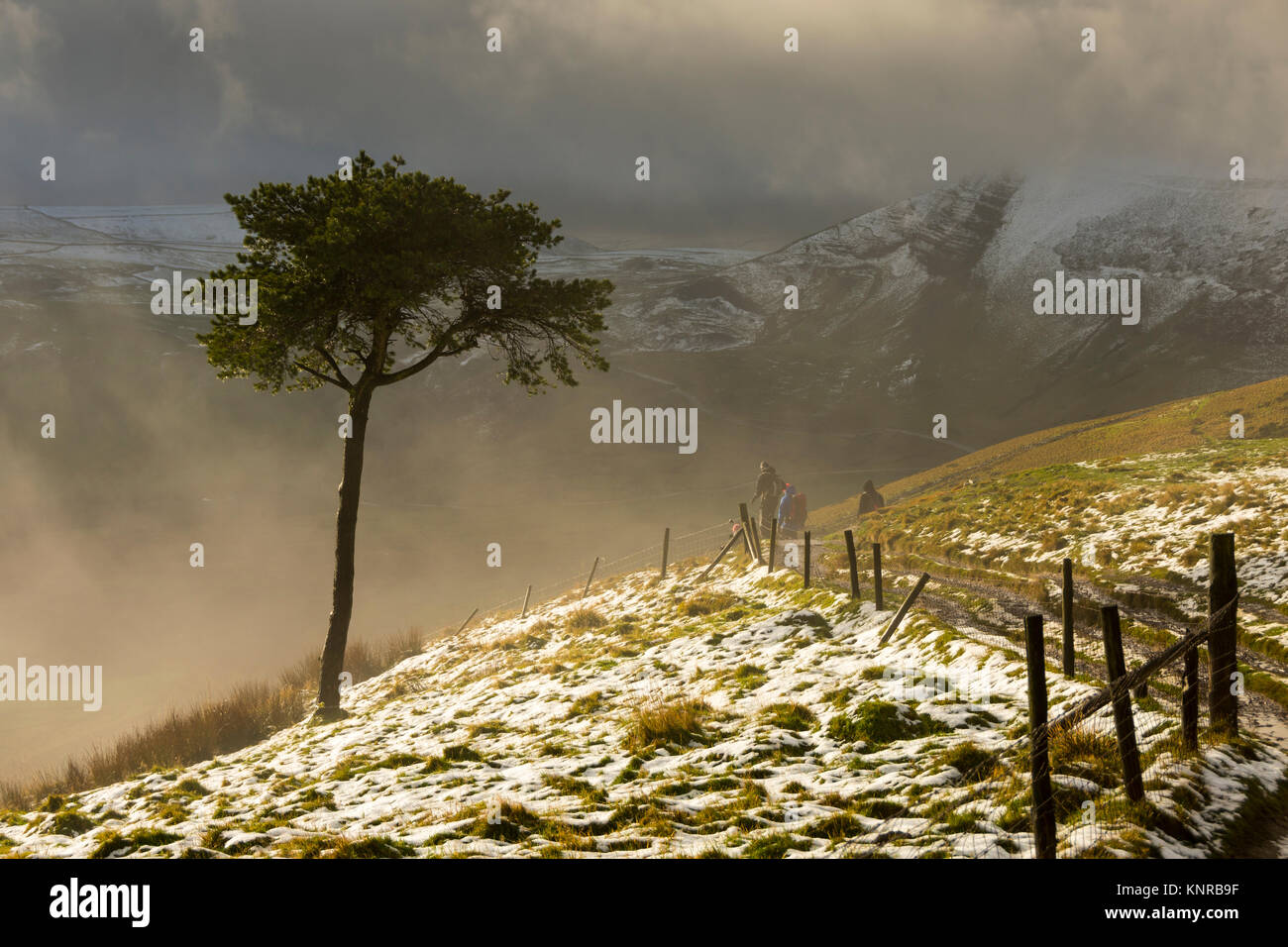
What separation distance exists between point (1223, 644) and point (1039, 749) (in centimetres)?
407

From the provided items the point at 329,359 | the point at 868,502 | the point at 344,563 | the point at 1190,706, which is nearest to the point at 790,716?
the point at 1190,706

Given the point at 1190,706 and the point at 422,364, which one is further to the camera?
the point at 422,364

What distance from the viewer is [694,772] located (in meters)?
10.8

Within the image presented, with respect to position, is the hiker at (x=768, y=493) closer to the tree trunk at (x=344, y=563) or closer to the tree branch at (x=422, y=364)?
the tree branch at (x=422, y=364)

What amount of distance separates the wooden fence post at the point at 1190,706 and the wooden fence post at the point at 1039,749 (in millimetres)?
2865

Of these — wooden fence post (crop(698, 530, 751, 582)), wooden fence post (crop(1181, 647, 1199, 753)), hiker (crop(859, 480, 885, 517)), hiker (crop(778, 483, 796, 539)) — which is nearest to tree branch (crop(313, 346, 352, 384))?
wooden fence post (crop(698, 530, 751, 582))

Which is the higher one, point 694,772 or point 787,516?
point 787,516

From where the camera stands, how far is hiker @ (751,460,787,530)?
29.9 m

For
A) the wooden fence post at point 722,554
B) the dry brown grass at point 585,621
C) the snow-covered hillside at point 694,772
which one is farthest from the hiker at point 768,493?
the snow-covered hillside at point 694,772

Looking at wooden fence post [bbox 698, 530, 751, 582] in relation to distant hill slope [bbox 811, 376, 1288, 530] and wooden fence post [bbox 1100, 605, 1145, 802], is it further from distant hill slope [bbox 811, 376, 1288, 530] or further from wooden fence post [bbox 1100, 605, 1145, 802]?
wooden fence post [bbox 1100, 605, 1145, 802]

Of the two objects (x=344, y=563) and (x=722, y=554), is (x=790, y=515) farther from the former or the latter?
(x=344, y=563)

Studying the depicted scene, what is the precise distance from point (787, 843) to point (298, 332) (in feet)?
58.6

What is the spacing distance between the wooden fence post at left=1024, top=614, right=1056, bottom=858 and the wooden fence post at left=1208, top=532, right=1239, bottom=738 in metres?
3.67
